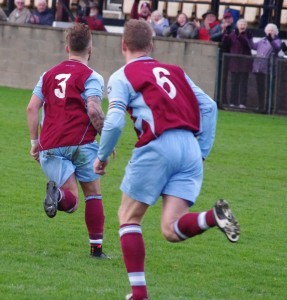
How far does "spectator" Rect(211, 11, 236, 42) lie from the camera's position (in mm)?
23016

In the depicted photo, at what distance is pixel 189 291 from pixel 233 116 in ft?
47.9

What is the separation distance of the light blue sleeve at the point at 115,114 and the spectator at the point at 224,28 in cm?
1635

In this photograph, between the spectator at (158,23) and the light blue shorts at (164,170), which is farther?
the spectator at (158,23)

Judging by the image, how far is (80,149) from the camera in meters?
8.34

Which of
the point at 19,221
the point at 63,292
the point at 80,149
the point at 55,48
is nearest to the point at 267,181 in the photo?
the point at 19,221

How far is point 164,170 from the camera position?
668 centimetres

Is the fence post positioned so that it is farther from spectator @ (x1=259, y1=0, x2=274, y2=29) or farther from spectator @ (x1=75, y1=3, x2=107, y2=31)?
spectator @ (x1=75, y1=3, x2=107, y2=31)

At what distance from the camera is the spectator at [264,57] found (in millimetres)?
21828

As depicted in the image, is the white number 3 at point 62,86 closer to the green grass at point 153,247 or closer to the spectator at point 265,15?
the green grass at point 153,247

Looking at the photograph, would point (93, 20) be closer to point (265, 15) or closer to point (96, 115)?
point (265, 15)

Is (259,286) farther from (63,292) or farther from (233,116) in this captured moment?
(233,116)

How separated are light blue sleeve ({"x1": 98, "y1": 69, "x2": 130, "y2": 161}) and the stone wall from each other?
55.0ft

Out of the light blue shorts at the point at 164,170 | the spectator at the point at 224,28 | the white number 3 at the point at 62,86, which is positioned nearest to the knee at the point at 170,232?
the light blue shorts at the point at 164,170

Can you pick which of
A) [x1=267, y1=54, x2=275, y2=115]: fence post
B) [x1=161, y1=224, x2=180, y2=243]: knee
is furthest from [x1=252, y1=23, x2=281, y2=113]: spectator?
[x1=161, y1=224, x2=180, y2=243]: knee
